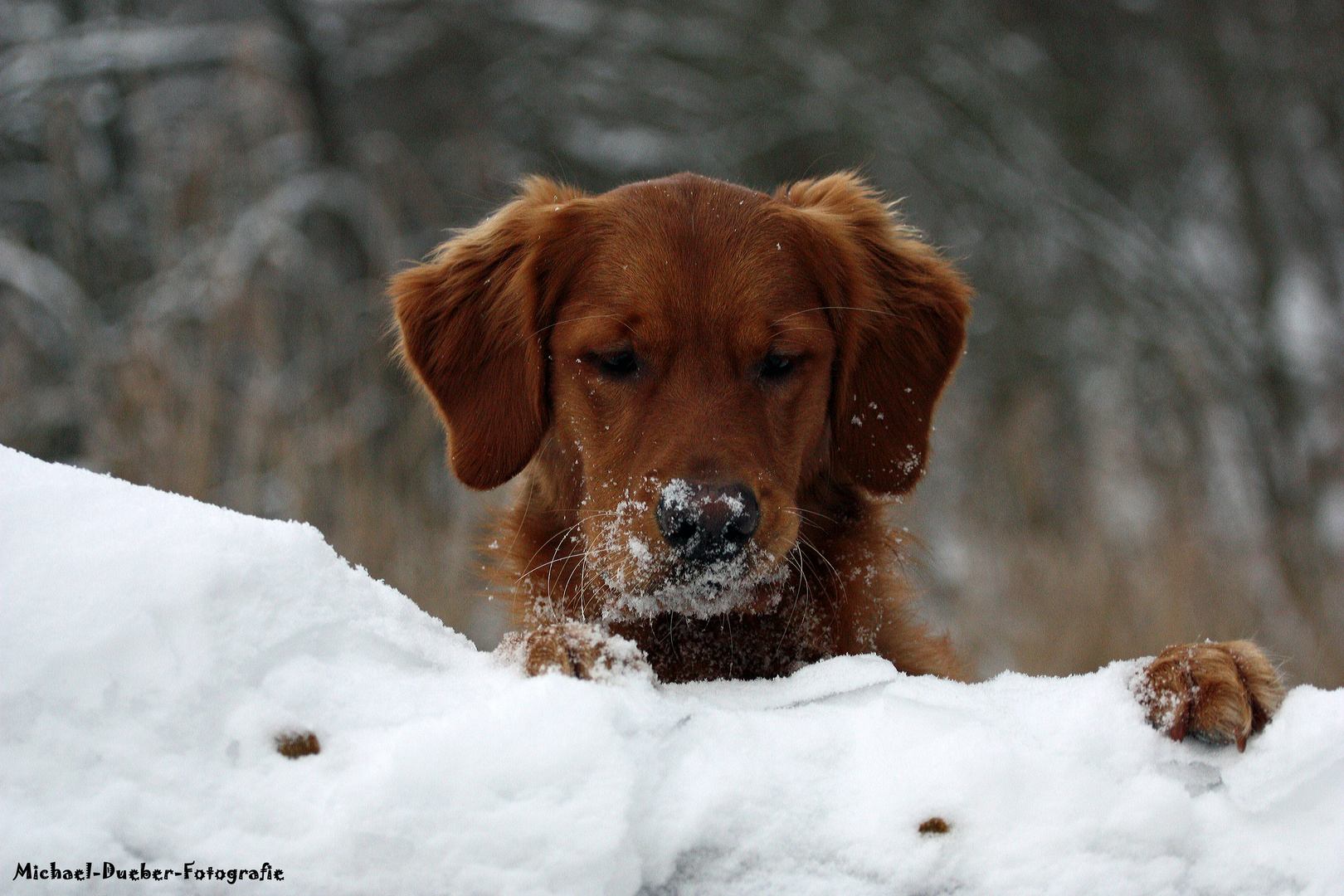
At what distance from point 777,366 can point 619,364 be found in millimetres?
405

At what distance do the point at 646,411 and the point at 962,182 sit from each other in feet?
37.2

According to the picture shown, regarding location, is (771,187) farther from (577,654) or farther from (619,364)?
(577,654)

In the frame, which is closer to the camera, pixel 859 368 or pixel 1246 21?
pixel 859 368

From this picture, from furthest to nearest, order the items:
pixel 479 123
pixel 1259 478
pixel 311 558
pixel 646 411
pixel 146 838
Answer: pixel 479 123 → pixel 1259 478 → pixel 646 411 → pixel 311 558 → pixel 146 838

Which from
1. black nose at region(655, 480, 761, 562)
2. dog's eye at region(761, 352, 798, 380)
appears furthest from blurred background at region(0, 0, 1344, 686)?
black nose at region(655, 480, 761, 562)

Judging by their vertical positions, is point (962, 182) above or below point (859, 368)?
below

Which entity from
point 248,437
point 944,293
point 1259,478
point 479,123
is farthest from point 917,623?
point 479,123

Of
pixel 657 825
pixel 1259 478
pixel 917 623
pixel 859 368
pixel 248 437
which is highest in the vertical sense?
pixel 657 825

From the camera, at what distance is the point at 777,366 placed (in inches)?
115

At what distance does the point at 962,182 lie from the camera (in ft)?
43.2

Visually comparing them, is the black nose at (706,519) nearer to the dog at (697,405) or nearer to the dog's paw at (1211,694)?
the dog at (697,405)

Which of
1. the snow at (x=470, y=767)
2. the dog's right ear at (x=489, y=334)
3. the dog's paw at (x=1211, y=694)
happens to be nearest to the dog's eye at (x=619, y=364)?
the dog's right ear at (x=489, y=334)

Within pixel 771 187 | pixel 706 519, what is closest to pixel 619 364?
pixel 706 519

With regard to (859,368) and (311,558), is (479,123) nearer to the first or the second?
(859,368)
